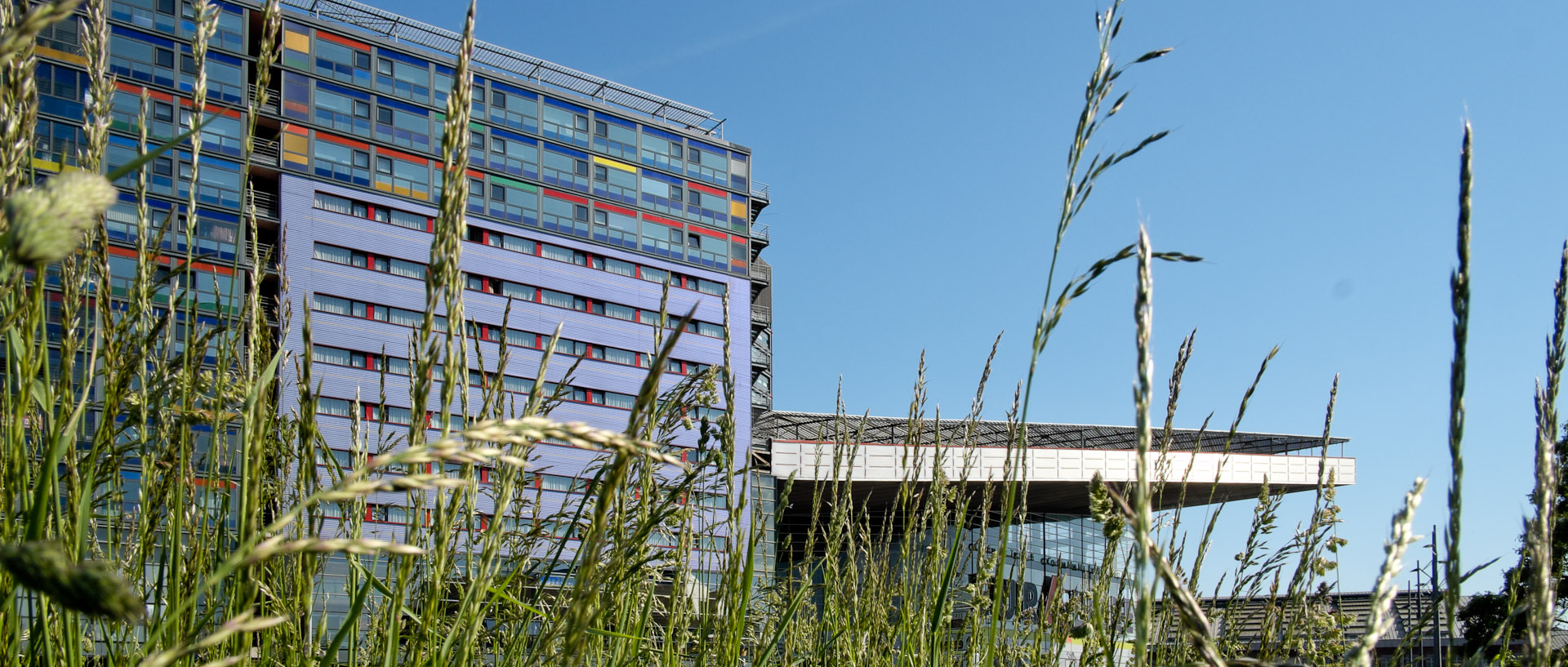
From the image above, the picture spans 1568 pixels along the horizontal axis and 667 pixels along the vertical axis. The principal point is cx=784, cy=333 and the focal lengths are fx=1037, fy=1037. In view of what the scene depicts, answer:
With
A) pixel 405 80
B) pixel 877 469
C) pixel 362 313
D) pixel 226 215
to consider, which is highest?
pixel 405 80

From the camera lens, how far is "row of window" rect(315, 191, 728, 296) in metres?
43.9

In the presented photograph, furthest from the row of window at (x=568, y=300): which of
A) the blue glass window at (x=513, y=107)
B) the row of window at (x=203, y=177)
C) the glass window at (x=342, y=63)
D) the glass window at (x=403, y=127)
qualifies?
the row of window at (x=203, y=177)

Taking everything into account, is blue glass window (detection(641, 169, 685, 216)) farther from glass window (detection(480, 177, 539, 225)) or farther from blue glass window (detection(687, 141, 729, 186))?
glass window (detection(480, 177, 539, 225))

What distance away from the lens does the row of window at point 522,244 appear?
43906 millimetres

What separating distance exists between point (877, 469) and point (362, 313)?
2273 cm

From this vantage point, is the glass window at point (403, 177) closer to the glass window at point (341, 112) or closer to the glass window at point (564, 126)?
the glass window at point (341, 112)

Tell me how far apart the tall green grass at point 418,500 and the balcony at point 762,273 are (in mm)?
53458

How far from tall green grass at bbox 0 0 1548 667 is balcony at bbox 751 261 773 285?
5346cm

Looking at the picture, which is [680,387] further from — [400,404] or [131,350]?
[400,404]

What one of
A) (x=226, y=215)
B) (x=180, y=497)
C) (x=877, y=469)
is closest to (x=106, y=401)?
(x=180, y=497)

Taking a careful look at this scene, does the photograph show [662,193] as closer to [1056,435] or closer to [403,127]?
[403,127]

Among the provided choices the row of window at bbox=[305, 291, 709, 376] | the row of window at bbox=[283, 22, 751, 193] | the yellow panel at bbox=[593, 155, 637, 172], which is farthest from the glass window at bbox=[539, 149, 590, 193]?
the row of window at bbox=[305, 291, 709, 376]

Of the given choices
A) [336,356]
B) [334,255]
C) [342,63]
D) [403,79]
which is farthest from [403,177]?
[336,356]

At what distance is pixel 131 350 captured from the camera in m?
1.34
